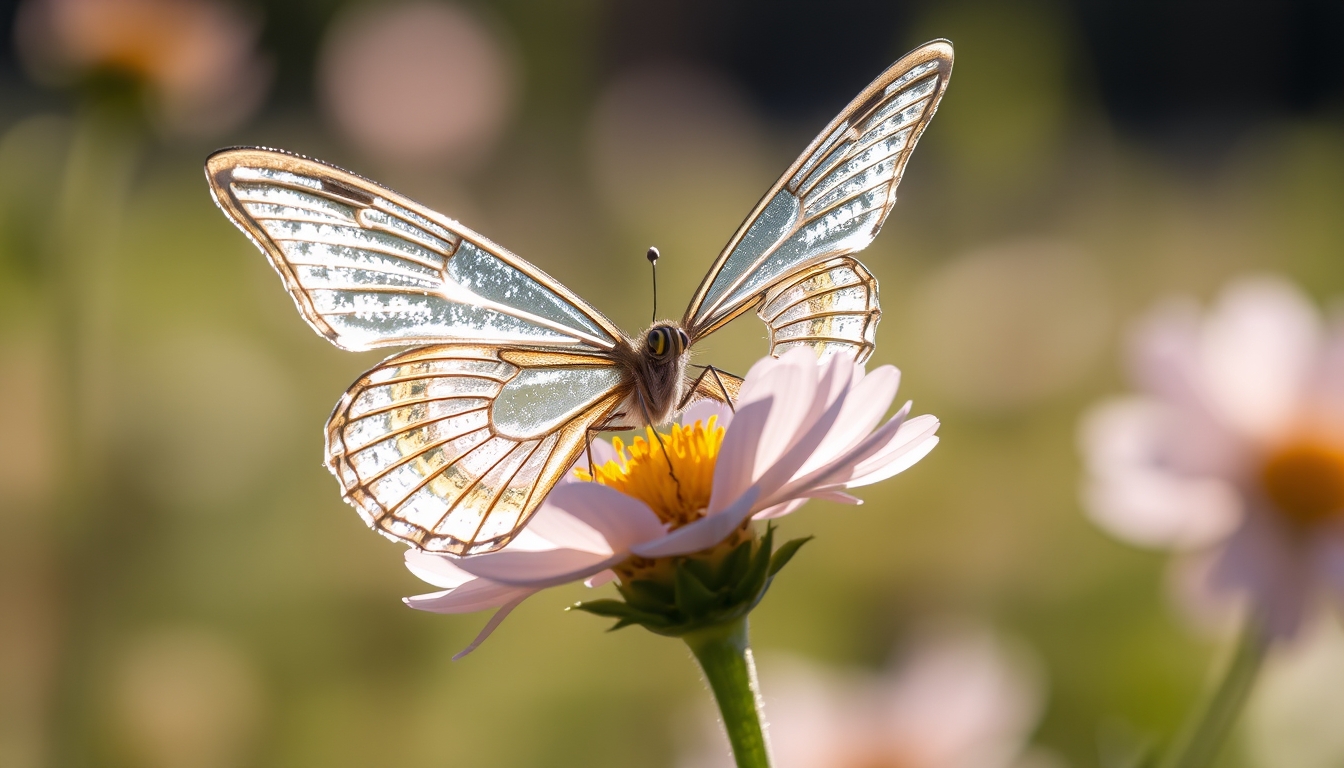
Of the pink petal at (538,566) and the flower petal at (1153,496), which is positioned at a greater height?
the pink petal at (538,566)

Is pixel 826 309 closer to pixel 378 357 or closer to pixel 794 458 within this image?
pixel 794 458

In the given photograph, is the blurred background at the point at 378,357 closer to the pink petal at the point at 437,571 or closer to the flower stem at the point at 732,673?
the flower stem at the point at 732,673

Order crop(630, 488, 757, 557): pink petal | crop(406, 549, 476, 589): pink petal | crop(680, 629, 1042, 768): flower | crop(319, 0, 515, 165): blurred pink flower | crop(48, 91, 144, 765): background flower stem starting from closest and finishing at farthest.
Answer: crop(630, 488, 757, 557): pink petal
crop(406, 549, 476, 589): pink petal
crop(680, 629, 1042, 768): flower
crop(48, 91, 144, 765): background flower stem
crop(319, 0, 515, 165): blurred pink flower

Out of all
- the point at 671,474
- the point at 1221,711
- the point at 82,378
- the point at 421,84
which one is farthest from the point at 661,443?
the point at 421,84

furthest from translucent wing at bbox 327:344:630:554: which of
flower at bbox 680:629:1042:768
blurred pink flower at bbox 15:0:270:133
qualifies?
blurred pink flower at bbox 15:0:270:133

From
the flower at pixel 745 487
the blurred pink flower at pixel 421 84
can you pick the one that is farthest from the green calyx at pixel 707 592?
the blurred pink flower at pixel 421 84

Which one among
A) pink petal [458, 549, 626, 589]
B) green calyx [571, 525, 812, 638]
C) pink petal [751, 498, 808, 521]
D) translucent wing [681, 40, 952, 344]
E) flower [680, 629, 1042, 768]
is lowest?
flower [680, 629, 1042, 768]

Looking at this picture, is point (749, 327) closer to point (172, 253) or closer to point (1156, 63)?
point (172, 253)

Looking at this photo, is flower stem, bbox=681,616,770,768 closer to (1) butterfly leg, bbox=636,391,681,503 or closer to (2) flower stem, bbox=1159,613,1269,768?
(1) butterfly leg, bbox=636,391,681,503
